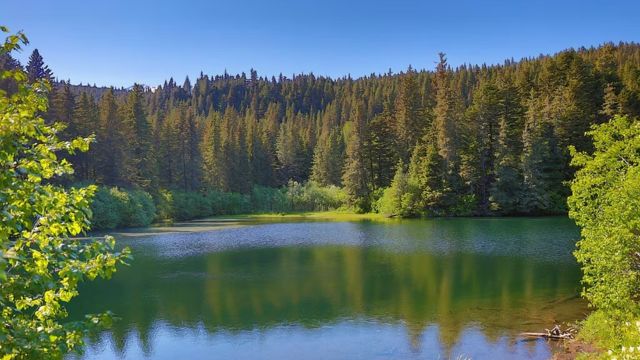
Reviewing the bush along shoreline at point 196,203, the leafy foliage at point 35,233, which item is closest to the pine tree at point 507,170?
the bush along shoreline at point 196,203

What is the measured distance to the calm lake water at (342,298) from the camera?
64.5 ft

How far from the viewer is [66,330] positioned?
6.13 m

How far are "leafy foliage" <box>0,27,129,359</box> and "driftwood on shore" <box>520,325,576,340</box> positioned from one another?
16695 millimetres

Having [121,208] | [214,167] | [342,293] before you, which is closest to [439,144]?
[214,167]

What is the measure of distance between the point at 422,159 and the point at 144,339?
57239 mm

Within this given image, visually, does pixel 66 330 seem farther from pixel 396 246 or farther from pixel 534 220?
pixel 534 220

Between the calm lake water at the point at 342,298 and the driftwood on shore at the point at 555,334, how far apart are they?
55cm

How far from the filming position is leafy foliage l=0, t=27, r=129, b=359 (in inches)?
217

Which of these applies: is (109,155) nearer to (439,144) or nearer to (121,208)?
(121,208)

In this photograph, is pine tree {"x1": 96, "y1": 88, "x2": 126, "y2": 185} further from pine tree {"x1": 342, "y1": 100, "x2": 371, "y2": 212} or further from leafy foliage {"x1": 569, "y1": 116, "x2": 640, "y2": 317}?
leafy foliage {"x1": 569, "y1": 116, "x2": 640, "y2": 317}

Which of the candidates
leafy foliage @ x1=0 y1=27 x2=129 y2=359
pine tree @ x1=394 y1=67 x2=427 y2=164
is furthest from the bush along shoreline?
leafy foliage @ x1=0 y1=27 x2=129 y2=359

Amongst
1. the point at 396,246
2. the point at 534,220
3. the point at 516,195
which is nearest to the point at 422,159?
the point at 516,195

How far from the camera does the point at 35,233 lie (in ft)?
20.3

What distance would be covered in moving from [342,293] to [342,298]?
43.1 inches
